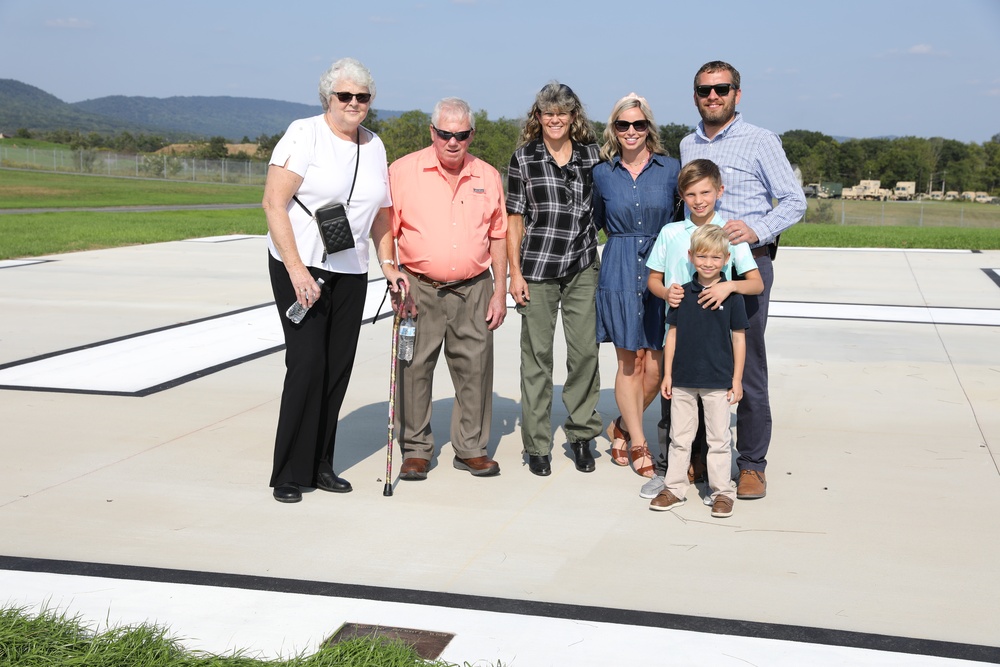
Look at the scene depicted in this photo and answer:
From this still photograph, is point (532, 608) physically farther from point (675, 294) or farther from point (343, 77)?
point (343, 77)

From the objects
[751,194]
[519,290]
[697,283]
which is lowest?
[519,290]

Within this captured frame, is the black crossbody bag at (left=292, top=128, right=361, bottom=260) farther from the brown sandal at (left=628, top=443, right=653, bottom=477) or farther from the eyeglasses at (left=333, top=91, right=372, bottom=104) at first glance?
the brown sandal at (left=628, top=443, right=653, bottom=477)

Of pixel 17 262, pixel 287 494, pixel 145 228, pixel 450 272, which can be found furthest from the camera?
pixel 145 228

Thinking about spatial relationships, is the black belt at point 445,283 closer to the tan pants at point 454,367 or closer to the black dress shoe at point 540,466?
the tan pants at point 454,367

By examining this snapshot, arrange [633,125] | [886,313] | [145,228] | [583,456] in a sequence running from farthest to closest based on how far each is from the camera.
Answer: [145,228] → [886,313] → [583,456] → [633,125]

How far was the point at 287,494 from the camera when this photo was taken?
4.93 m

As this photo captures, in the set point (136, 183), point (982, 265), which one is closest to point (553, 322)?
point (982, 265)

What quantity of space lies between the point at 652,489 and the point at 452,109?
200cm

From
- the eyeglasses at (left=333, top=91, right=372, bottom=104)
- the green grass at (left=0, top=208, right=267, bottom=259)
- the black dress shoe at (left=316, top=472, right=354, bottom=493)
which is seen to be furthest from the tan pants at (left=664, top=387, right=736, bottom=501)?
the green grass at (left=0, top=208, right=267, bottom=259)

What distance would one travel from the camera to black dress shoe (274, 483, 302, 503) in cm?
492

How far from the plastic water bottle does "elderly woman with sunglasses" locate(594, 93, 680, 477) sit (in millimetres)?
950

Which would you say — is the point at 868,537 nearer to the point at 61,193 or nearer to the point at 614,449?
the point at 614,449

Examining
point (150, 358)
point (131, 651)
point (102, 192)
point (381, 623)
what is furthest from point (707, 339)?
point (102, 192)

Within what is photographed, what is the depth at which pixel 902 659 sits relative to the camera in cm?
334
